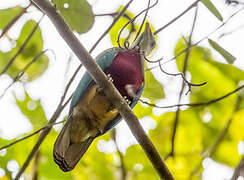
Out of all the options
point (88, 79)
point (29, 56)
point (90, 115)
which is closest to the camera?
point (88, 79)

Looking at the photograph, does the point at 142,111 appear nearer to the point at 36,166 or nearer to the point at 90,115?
the point at 90,115

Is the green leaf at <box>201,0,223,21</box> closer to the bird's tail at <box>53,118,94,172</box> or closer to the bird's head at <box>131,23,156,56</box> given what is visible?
the bird's head at <box>131,23,156,56</box>

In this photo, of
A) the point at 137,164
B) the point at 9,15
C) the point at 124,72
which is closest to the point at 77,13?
the point at 124,72

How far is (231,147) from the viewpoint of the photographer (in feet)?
10.1

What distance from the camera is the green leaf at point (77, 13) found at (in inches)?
86.8

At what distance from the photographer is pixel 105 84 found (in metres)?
2.04

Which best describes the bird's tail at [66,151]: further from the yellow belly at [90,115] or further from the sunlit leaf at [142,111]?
the sunlit leaf at [142,111]

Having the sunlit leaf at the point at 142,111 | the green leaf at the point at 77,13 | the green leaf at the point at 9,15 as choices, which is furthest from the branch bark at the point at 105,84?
the green leaf at the point at 9,15

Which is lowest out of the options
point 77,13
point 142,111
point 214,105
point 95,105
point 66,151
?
point 214,105

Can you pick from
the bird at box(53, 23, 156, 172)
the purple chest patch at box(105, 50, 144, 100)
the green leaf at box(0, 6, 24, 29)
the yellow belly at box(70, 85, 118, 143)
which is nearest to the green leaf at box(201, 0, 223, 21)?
the bird at box(53, 23, 156, 172)

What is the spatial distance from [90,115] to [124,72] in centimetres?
39

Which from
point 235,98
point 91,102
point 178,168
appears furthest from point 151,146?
point 235,98

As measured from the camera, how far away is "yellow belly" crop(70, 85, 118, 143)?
2.69 metres

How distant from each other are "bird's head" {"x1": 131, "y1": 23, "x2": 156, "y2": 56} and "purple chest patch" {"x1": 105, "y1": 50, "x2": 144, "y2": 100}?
0.21 metres
